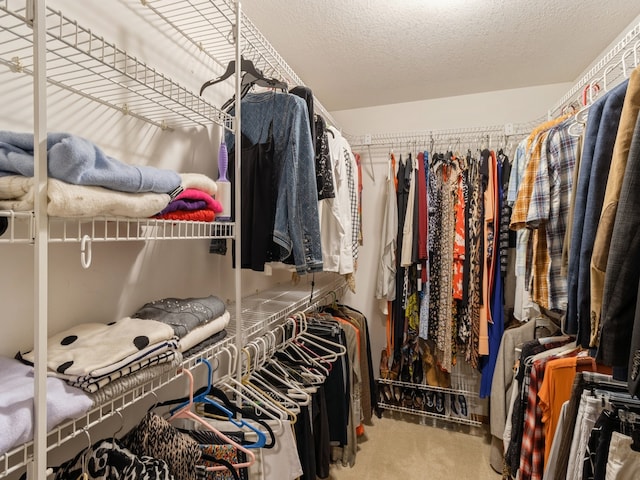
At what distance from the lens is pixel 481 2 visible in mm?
1463

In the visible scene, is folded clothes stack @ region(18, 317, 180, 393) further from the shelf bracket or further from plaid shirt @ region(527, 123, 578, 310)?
plaid shirt @ region(527, 123, 578, 310)

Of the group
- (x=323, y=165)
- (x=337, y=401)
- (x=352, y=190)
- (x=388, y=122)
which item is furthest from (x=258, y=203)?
(x=388, y=122)

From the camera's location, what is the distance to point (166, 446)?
81 cm

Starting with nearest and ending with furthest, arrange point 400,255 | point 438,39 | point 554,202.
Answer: point 554,202, point 438,39, point 400,255

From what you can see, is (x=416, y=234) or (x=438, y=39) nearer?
(x=438, y=39)

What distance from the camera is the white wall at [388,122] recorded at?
2.29m

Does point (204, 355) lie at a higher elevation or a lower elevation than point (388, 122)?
lower

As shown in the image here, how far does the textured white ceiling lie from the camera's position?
1.50 m

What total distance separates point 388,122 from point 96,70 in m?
2.08

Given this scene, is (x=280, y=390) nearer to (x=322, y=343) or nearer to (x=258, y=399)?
(x=258, y=399)

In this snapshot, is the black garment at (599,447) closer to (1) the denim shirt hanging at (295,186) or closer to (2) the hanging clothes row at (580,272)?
(2) the hanging clothes row at (580,272)

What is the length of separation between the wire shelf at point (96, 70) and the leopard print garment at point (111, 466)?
81 cm

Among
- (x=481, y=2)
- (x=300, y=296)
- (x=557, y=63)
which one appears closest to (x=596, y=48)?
(x=557, y=63)

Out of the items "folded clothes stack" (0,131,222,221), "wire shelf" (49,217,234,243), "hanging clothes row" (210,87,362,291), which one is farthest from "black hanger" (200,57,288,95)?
"folded clothes stack" (0,131,222,221)
